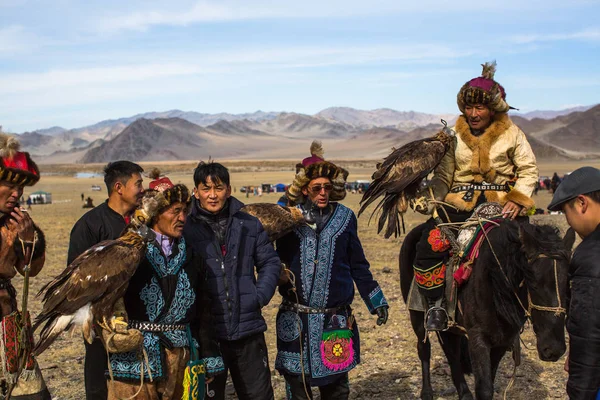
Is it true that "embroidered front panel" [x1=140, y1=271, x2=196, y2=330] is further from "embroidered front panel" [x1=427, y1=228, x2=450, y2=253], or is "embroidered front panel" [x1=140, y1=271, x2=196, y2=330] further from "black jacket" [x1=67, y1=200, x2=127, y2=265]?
"embroidered front panel" [x1=427, y1=228, x2=450, y2=253]

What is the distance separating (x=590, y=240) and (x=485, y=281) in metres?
2.16

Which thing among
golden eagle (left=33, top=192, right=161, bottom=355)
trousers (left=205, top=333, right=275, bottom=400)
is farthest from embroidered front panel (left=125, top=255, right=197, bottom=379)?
trousers (left=205, top=333, right=275, bottom=400)

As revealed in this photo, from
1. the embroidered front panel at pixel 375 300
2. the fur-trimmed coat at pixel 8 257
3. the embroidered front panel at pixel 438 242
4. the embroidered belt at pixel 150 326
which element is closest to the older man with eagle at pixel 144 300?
the embroidered belt at pixel 150 326

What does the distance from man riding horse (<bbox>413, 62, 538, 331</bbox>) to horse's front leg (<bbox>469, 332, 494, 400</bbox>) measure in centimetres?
38

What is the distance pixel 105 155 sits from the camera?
178500 mm

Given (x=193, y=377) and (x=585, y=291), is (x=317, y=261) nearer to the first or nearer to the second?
(x=193, y=377)

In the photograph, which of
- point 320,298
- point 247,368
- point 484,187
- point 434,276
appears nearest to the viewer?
point 247,368

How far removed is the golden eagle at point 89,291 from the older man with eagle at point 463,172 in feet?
7.56

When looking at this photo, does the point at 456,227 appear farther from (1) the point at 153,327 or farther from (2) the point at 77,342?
(2) the point at 77,342

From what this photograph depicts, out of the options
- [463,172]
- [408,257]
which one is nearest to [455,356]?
[408,257]

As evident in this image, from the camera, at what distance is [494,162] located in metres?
5.18

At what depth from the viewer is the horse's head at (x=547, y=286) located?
4.12 m

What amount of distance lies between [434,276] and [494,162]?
101 centimetres

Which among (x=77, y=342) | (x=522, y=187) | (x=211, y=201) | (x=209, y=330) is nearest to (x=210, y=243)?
(x=211, y=201)
